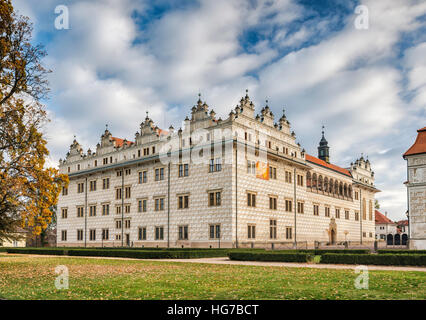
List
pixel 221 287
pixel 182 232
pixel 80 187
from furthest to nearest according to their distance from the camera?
1. pixel 80 187
2. pixel 182 232
3. pixel 221 287

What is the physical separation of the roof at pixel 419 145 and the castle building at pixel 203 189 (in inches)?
515

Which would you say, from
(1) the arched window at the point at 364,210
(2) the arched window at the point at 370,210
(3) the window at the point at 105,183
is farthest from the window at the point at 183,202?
(2) the arched window at the point at 370,210

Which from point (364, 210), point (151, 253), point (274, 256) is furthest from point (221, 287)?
point (364, 210)

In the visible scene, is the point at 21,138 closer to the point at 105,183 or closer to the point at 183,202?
the point at 183,202

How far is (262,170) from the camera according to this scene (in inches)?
1761

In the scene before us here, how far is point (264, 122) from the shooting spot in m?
46.3

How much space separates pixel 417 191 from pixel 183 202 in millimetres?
22834

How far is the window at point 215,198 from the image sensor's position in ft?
137

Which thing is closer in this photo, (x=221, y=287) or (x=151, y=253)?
(x=221, y=287)

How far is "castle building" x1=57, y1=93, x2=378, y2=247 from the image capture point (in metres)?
41.9

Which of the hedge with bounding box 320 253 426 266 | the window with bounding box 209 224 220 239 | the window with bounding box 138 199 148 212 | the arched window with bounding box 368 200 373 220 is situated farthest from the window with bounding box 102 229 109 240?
the arched window with bounding box 368 200 373 220

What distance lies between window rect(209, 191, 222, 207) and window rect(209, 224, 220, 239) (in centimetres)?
206

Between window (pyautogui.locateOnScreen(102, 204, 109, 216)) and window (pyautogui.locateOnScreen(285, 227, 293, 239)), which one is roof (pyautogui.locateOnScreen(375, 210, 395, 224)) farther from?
window (pyautogui.locateOnScreen(102, 204, 109, 216))
